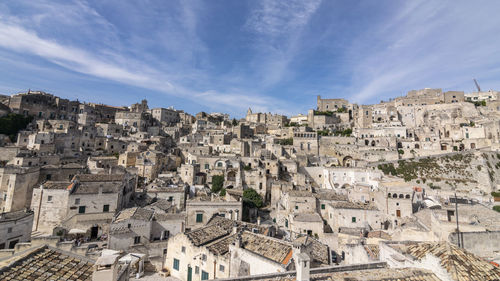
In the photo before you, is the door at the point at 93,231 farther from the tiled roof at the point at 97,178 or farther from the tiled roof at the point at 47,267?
the tiled roof at the point at 47,267

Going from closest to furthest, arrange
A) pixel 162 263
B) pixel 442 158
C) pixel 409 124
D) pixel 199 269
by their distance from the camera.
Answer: pixel 199 269, pixel 162 263, pixel 442 158, pixel 409 124

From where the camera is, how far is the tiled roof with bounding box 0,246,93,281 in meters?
6.82

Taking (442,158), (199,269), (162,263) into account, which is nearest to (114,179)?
(162,263)

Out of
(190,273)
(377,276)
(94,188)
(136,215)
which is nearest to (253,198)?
(136,215)

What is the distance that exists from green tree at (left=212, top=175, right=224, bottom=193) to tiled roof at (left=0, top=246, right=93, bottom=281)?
2773 centimetres

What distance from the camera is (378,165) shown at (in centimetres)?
4322

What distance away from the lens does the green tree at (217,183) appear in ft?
118

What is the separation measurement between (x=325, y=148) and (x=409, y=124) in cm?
2662

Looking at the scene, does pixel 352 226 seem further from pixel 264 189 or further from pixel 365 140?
pixel 365 140

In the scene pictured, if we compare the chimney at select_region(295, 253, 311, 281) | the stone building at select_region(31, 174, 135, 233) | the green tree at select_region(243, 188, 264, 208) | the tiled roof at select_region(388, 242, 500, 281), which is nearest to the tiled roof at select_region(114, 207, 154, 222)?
the stone building at select_region(31, 174, 135, 233)

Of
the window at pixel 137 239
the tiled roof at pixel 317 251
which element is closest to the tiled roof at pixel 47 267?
the window at pixel 137 239

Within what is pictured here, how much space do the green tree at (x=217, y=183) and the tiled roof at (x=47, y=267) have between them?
27728 millimetres

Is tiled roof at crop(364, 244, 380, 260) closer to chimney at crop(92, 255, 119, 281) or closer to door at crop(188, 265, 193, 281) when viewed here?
door at crop(188, 265, 193, 281)

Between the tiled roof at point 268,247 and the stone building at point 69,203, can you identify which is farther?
the stone building at point 69,203
